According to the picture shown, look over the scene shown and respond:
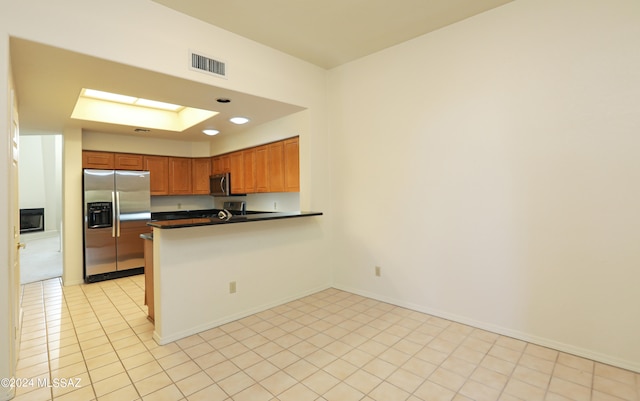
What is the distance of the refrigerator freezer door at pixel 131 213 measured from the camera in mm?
4973

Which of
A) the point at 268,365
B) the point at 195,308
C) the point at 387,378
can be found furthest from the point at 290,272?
the point at 387,378

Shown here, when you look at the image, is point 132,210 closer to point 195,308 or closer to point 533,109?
point 195,308

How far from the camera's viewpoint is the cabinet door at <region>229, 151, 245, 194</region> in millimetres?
5504

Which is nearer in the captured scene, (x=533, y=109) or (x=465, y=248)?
(x=533, y=109)

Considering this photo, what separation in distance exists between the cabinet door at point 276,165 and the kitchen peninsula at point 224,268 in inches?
36.0

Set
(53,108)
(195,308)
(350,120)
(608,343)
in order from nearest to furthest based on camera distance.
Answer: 1. (608,343)
2. (195,308)
3. (53,108)
4. (350,120)

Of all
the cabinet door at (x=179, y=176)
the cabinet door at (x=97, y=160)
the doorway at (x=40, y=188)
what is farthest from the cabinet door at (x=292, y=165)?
the doorway at (x=40, y=188)

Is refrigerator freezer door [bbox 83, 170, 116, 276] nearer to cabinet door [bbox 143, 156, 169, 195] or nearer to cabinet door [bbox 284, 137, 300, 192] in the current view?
cabinet door [bbox 143, 156, 169, 195]

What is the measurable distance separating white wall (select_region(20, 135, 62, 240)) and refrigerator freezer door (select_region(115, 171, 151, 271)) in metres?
6.58

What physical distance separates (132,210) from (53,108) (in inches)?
76.4

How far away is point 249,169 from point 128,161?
2.17 metres

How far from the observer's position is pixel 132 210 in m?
5.10

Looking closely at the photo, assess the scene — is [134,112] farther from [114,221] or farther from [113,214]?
[114,221]

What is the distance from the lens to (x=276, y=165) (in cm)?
471
